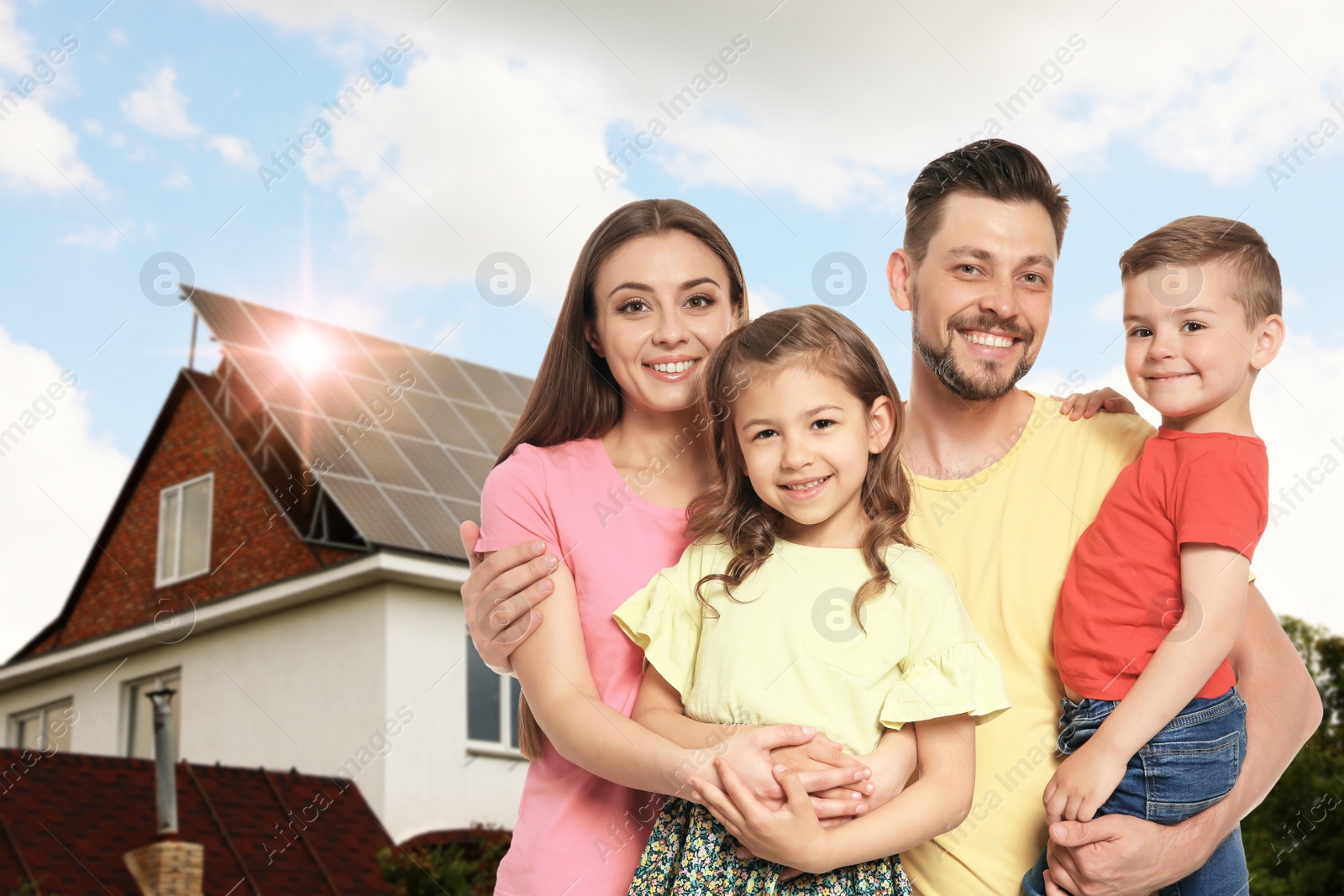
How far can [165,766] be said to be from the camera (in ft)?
40.2

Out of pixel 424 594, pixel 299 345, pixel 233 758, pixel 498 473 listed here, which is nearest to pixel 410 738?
pixel 424 594

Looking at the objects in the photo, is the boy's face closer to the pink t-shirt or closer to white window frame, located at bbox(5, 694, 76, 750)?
the pink t-shirt

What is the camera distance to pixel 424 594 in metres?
15.8

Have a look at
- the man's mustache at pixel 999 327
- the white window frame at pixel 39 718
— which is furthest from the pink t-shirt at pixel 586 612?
the white window frame at pixel 39 718

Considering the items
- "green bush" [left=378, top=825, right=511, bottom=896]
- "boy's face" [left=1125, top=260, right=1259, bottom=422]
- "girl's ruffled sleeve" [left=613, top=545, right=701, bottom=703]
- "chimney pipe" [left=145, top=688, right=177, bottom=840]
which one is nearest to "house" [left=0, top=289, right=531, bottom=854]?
"green bush" [left=378, top=825, right=511, bottom=896]

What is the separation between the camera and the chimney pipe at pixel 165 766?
12.3m

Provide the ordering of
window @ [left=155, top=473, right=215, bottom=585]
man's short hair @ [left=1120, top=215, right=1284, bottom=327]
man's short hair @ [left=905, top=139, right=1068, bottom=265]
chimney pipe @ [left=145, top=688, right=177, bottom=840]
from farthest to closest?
window @ [left=155, top=473, right=215, bottom=585] → chimney pipe @ [left=145, top=688, right=177, bottom=840] → man's short hair @ [left=905, top=139, right=1068, bottom=265] → man's short hair @ [left=1120, top=215, right=1284, bottom=327]

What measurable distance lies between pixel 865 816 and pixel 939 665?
0.34 metres

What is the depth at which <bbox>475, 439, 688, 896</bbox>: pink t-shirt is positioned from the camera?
285 centimetres

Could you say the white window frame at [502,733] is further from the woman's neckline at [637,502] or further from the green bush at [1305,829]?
the woman's neckline at [637,502]

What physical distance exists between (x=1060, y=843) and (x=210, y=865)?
43.1 feet

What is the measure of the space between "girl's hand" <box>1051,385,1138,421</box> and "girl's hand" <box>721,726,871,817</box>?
114cm

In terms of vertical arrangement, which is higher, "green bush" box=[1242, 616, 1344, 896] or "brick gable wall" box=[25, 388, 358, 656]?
"brick gable wall" box=[25, 388, 358, 656]

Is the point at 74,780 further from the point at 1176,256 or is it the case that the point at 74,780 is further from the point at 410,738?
the point at 1176,256
